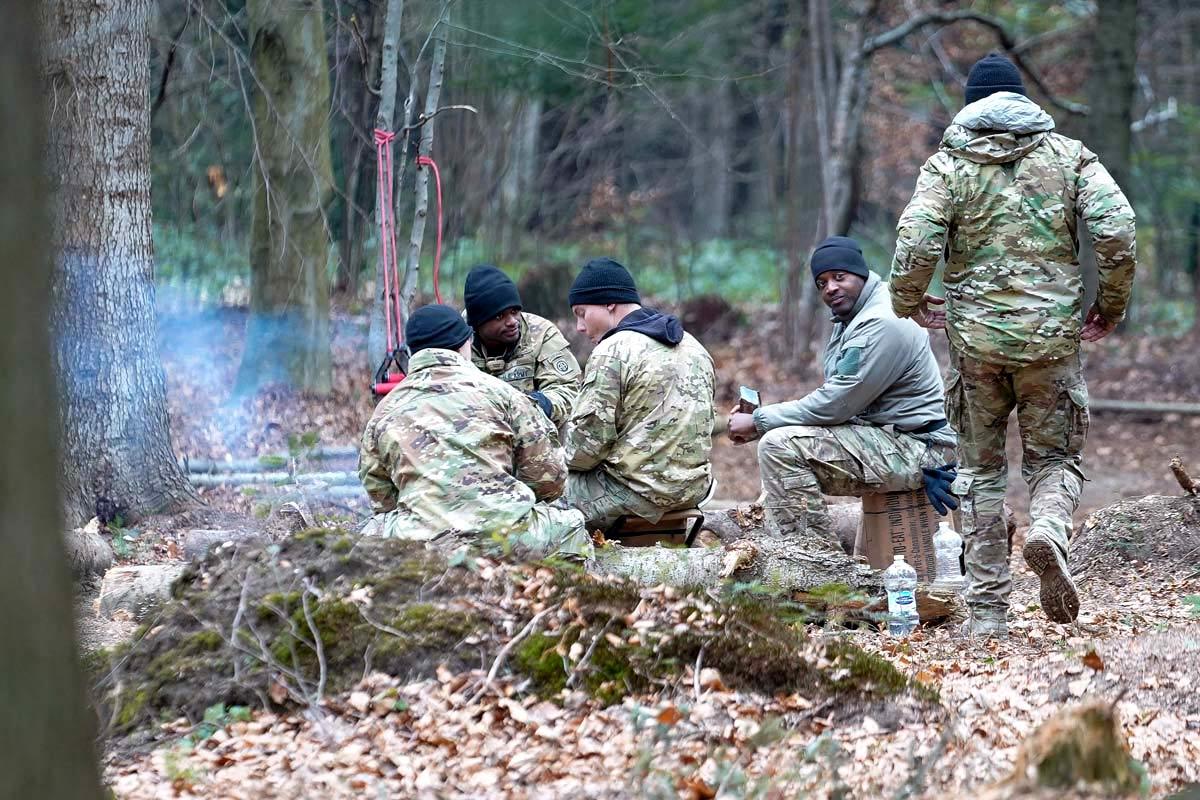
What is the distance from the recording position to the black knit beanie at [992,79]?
19.0ft

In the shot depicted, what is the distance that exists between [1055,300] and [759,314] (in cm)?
1262

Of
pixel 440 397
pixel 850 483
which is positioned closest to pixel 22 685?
pixel 440 397

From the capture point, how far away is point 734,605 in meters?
4.76

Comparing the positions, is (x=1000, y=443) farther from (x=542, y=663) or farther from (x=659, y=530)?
(x=542, y=663)

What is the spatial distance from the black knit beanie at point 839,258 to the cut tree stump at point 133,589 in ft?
11.4

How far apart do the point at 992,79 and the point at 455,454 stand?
2806 millimetres

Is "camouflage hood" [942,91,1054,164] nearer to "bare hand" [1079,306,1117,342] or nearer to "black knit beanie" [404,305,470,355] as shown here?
"bare hand" [1079,306,1117,342]

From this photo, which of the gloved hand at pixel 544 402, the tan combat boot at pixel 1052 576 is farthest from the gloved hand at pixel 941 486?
the gloved hand at pixel 544 402

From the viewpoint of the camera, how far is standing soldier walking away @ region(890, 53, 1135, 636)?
5621 millimetres

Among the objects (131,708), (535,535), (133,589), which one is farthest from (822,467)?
(131,708)

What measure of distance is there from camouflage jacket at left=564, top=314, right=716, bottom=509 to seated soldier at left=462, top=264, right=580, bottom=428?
48cm

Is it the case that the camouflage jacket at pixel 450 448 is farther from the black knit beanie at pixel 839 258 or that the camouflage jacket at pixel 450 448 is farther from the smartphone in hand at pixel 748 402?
the black knit beanie at pixel 839 258

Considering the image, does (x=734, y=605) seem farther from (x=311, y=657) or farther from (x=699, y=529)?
(x=699, y=529)

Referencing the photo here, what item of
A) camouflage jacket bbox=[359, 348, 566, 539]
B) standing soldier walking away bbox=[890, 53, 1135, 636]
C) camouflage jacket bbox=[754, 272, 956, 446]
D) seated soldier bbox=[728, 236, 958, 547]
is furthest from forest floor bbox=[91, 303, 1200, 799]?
camouflage jacket bbox=[754, 272, 956, 446]
